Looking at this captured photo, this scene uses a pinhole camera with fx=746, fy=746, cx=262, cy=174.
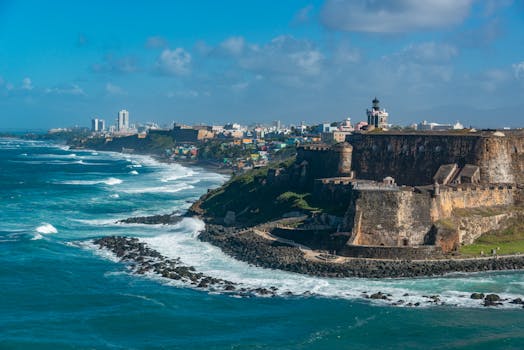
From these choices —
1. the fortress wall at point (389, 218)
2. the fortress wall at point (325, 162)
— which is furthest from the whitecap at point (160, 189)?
the fortress wall at point (389, 218)

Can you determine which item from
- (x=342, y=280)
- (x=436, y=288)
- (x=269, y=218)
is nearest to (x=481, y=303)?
(x=436, y=288)

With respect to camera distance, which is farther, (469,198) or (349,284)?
(469,198)

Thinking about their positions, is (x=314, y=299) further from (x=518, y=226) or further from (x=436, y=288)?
(x=518, y=226)

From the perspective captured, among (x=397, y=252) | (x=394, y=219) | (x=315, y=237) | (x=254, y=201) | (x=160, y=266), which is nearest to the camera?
(x=397, y=252)

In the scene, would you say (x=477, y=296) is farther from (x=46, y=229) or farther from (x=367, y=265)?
(x=46, y=229)

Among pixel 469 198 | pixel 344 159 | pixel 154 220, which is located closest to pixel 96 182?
pixel 154 220

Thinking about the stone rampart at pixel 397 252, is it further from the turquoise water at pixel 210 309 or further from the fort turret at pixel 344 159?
the fort turret at pixel 344 159
